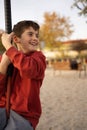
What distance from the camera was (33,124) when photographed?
2.59m

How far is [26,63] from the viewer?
2369 millimetres

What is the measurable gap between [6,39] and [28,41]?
7.1 inches

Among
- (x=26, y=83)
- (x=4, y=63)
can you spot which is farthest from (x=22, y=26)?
(x=26, y=83)

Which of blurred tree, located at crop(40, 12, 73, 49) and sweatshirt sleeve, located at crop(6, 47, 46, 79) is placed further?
blurred tree, located at crop(40, 12, 73, 49)

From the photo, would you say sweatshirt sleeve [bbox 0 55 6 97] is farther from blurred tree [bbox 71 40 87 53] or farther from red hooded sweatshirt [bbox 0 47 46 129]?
blurred tree [bbox 71 40 87 53]

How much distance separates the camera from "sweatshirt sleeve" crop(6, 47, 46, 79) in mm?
2363

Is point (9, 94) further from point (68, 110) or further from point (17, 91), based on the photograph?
point (68, 110)

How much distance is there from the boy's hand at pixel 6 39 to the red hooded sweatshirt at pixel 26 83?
0.06 metres

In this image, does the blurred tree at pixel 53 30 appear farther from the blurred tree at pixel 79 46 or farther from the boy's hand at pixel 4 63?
the boy's hand at pixel 4 63

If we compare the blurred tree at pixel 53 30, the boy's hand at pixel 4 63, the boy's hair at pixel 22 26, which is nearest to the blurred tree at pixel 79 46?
the blurred tree at pixel 53 30

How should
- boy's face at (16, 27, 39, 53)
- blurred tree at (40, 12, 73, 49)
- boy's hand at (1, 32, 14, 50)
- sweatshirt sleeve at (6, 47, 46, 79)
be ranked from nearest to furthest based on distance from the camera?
sweatshirt sleeve at (6, 47, 46, 79)
boy's hand at (1, 32, 14, 50)
boy's face at (16, 27, 39, 53)
blurred tree at (40, 12, 73, 49)

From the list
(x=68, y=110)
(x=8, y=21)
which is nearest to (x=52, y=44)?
(x=68, y=110)

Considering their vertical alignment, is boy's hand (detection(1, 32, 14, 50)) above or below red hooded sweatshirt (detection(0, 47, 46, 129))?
above

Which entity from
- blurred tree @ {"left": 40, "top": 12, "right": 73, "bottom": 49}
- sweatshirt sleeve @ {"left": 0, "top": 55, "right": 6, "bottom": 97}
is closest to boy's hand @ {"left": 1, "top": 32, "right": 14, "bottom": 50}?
sweatshirt sleeve @ {"left": 0, "top": 55, "right": 6, "bottom": 97}
